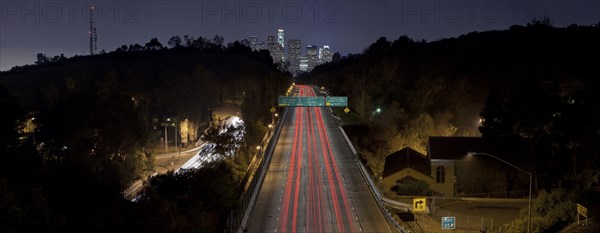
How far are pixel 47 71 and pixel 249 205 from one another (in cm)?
12959

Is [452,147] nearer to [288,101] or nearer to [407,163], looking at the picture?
[407,163]

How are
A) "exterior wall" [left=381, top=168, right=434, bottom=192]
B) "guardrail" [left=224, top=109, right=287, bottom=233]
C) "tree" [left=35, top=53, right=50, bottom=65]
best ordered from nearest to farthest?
"guardrail" [left=224, top=109, right=287, bottom=233], "exterior wall" [left=381, top=168, right=434, bottom=192], "tree" [left=35, top=53, right=50, bottom=65]

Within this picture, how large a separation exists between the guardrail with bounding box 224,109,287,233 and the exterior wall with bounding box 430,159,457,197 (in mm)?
12288

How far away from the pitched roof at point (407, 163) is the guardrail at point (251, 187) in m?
9.32

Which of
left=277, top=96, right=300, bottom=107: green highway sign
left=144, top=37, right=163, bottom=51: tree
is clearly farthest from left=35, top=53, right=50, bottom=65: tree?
left=277, top=96, right=300, bottom=107: green highway sign

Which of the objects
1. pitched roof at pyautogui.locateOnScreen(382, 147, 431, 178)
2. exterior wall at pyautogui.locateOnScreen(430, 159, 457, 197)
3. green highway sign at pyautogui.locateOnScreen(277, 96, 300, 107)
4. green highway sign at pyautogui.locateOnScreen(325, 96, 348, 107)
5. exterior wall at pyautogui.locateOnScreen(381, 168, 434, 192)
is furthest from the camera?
green highway sign at pyautogui.locateOnScreen(325, 96, 348, 107)

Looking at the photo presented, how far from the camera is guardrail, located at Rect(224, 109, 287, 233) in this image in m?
26.6

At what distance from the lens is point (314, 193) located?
34.4m

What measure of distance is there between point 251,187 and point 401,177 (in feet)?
38.2

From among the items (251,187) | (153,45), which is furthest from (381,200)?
(153,45)

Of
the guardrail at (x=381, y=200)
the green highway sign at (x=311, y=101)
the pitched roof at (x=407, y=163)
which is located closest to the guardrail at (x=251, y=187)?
the green highway sign at (x=311, y=101)

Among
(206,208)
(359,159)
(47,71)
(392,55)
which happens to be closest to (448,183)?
(359,159)

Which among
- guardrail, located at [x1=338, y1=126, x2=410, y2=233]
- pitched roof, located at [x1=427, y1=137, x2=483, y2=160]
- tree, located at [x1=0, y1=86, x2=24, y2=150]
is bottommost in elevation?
guardrail, located at [x1=338, y1=126, x2=410, y2=233]

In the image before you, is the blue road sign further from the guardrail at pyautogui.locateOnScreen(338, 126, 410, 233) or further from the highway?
the highway
